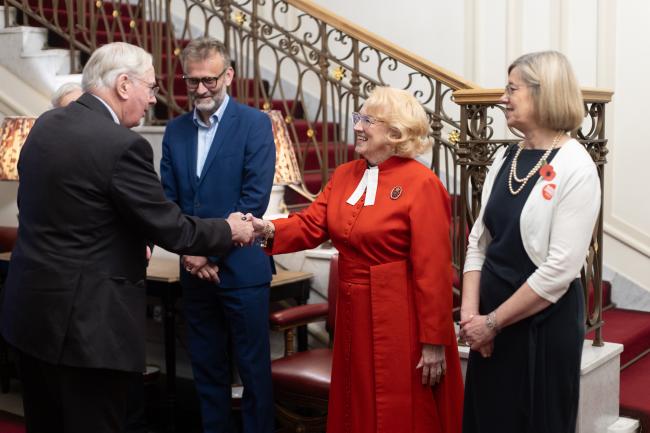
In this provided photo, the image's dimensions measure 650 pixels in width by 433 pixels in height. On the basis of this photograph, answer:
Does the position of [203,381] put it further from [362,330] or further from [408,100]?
[408,100]

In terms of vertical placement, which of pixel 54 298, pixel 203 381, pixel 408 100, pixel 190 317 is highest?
pixel 408 100

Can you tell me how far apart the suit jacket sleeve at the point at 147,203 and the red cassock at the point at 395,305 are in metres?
0.56

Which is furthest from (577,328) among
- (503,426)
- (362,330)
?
(362,330)

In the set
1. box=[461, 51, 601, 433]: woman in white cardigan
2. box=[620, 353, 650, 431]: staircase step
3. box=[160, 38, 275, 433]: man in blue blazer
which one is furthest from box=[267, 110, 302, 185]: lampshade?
box=[620, 353, 650, 431]: staircase step

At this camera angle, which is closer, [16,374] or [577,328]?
[577,328]

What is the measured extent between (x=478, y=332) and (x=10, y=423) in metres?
2.80

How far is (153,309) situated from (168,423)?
108 cm

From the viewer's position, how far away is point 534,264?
2996 millimetres

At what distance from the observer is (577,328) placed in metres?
3.04

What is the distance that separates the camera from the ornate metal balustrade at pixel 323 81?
4020 millimetres

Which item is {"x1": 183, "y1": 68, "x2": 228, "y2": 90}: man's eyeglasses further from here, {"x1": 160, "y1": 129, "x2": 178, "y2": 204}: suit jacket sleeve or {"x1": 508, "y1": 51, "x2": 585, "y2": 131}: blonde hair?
{"x1": 508, "y1": 51, "x2": 585, "y2": 131}: blonde hair

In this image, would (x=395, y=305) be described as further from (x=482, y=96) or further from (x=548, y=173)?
(x=482, y=96)

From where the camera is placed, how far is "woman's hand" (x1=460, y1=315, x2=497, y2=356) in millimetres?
3047

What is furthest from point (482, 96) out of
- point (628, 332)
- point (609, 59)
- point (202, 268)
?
point (609, 59)
